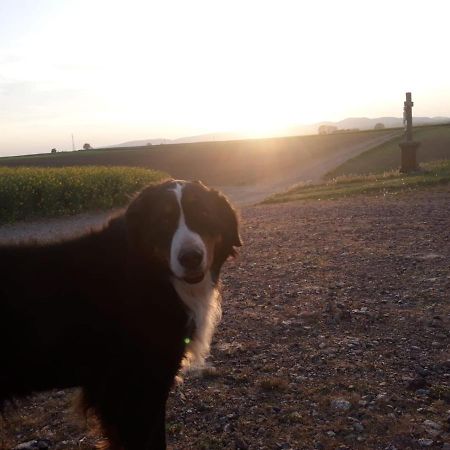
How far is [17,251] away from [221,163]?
4407cm

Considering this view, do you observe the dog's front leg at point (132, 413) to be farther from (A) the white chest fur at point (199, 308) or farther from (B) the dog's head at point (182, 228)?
(B) the dog's head at point (182, 228)

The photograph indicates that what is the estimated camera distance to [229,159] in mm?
48875

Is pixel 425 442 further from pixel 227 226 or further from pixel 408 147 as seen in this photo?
pixel 408 147

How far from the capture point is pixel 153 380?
3445 mm

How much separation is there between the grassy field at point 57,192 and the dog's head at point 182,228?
12.4 meters

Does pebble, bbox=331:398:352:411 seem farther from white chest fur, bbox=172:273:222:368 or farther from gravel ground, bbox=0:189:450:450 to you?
white chest fur, bbox=172:273:222:368

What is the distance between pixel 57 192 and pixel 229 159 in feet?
105

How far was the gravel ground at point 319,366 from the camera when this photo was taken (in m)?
3.99

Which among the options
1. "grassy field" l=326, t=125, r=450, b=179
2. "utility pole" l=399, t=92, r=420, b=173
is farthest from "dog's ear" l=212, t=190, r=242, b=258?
"grassy field" l=326, t=125, r=450, b=179

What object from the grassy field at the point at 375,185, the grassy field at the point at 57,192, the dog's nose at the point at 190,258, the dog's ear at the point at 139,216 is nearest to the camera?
the dog's nose at the point at 190,258

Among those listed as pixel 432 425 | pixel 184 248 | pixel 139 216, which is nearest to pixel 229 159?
pixel 432 425

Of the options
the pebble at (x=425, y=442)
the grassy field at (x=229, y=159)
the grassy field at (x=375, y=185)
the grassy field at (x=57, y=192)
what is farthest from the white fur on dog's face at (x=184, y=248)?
the grassy field at (x=229, y=159)

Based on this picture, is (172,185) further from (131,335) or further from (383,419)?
(383,419)

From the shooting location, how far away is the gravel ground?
3.99 m
